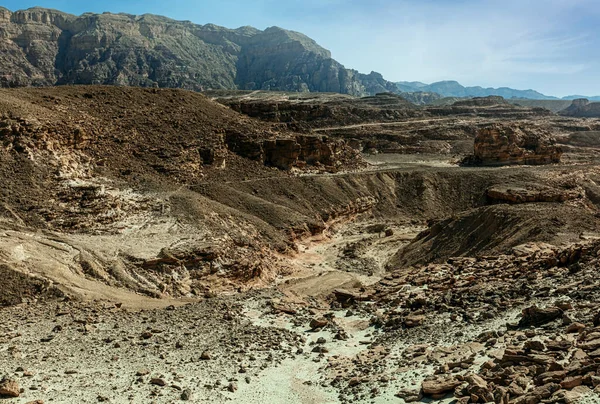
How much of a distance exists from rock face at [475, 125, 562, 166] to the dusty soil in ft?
23.2

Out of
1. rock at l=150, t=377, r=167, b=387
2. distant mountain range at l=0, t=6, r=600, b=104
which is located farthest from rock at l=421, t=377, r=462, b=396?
distant mountain range at l=0, t=6, r=600, b=104

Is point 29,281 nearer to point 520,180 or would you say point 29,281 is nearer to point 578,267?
point 578,267

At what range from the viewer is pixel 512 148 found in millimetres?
55844

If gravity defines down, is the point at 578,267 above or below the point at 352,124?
below

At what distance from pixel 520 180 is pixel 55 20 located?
169827 millimetres

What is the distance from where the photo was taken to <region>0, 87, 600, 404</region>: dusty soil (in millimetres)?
11562

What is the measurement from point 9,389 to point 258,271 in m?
15.9

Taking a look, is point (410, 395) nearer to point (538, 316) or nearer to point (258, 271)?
point (538, 316)

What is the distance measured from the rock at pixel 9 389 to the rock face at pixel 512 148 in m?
53.6

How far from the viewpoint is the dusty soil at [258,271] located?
11562mm

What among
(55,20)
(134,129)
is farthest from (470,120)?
(55,20)

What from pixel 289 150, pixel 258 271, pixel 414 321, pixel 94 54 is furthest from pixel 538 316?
pixel 94 54

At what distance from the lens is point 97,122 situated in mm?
36438

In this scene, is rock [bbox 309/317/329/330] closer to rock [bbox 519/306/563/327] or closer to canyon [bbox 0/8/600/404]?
canyon [bbox 0/8/600/404]
